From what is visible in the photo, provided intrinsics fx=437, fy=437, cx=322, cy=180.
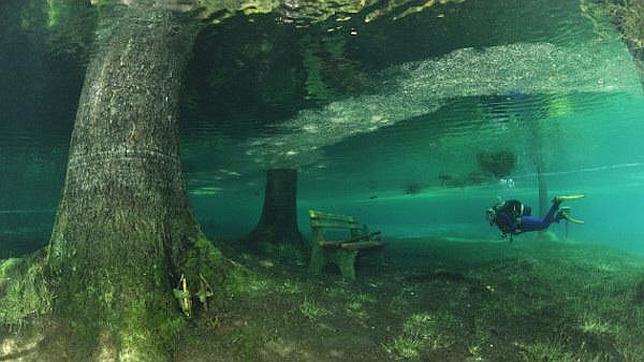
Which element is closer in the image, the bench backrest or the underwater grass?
the underwater grass

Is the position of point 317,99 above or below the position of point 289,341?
above

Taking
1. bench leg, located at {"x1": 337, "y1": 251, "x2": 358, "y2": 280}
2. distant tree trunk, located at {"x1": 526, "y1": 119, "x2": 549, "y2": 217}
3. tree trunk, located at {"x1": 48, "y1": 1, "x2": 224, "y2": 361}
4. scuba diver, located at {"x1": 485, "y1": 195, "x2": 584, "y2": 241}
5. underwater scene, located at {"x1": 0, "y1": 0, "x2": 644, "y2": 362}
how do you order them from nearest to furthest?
tree trunk, located at {"x1": 48, "y1": 1, "x2": 224, "y2": 361}
underwater scene, located at {"x1": 0, "y1": 0, "x2": 644, "y2": 362}
bench leg, located at {"x1": 337, "y1": 251, "x2": 358, "y2": 280}
scuba diver, located at {"x1": 485, "y1": 195, "x2": 584, "y2": 241}
distant tree trunk, located at {"x1": 526, "y1": 119, "x2": 549, "y2": 217}

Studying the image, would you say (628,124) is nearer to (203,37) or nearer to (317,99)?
(317,99)

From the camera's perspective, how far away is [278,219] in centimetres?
1427

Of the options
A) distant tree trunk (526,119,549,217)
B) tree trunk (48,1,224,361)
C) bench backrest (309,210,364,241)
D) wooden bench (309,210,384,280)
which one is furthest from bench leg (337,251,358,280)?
distant tree trunk (526,119,549,217)

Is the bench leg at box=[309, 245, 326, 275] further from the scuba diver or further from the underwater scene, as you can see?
the scuba diver

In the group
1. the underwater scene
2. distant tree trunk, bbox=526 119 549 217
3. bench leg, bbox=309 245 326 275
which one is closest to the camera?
the underwater scene

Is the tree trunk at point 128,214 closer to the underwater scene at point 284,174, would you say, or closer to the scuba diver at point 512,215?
the underwater scene at point 284,174

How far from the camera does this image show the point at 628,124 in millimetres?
21719

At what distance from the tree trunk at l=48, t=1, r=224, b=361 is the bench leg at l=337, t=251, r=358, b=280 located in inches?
150

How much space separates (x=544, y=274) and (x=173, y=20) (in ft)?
30.7

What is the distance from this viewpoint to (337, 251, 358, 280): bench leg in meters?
9.13

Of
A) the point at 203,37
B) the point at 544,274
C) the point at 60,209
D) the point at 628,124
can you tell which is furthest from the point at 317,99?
the point at 628,124

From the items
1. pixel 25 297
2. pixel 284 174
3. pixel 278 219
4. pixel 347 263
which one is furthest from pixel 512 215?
pixel 25 297
